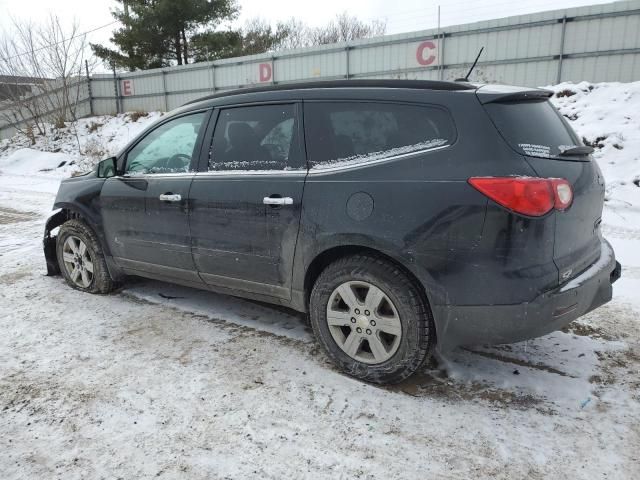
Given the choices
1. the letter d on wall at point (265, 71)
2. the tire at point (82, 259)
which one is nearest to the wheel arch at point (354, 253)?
the tire at point (82, 259)

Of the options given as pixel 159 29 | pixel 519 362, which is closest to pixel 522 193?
pixel 519 362

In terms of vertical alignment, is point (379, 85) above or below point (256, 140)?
above

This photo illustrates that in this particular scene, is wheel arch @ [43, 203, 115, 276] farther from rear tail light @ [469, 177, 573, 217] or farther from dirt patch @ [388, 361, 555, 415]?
rear tail light @ [469, 177, 573, 217]

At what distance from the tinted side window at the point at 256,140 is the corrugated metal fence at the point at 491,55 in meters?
11.9

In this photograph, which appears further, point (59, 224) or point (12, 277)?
point (12, 277)

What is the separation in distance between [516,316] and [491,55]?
1306cm

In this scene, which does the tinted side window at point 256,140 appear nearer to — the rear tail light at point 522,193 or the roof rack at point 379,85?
the roof rack at point 379,85

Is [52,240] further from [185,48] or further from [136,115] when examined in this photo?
[185,48]

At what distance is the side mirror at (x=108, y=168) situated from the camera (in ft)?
13.4

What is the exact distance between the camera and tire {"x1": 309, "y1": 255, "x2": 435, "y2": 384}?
2.61m

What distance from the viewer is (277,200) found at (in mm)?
2990

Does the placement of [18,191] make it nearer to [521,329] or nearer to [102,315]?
[102,315]

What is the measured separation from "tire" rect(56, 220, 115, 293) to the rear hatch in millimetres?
3543

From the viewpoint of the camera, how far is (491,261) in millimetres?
2332
